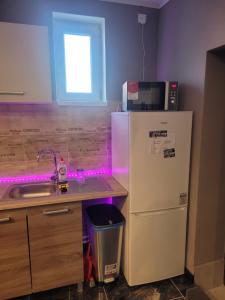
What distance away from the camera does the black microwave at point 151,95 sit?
168cm

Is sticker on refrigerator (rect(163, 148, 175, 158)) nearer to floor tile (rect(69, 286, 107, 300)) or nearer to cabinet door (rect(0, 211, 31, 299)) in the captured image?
cabinet door (rect(0, 211, 31, 299))

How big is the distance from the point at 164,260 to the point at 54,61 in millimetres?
1968

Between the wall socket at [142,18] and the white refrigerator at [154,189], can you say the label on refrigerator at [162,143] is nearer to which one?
the white refrigerator at [154,189]

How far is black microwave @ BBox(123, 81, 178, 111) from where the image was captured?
168cm

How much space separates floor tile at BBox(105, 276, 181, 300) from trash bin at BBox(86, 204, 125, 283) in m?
0.07

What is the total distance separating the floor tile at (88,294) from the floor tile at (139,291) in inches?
2.0

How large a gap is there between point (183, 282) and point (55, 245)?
1133 mm

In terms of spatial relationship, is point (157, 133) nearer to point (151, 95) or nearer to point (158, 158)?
point (158, 158)

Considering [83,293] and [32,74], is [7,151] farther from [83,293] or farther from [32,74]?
[83,293]

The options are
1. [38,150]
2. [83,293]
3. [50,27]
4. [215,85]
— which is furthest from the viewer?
[38,150]

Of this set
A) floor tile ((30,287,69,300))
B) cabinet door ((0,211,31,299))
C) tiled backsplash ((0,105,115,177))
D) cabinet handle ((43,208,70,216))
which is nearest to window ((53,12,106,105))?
tiled backsplash ((0,105,115,177))

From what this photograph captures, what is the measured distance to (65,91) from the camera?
205 cm

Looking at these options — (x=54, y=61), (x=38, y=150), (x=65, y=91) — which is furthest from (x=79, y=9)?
(x=38, y=150)

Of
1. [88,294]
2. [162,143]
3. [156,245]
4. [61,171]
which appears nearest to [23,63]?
[61,171]
